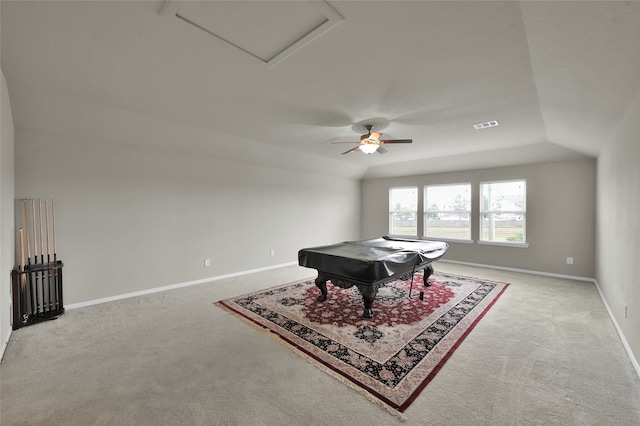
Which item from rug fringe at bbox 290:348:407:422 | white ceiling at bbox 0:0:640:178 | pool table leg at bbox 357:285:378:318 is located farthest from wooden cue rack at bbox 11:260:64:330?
pool table leg at bbox 357:285:378:318

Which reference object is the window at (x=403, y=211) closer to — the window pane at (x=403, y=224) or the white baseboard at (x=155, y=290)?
the window pane at (x=403, y=224)

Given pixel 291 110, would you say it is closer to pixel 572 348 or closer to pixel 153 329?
pixel 153 329

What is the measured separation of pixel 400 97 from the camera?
3.08 m

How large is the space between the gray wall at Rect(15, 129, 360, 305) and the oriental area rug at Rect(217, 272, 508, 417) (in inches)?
58.1

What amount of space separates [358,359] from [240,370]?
1017mm

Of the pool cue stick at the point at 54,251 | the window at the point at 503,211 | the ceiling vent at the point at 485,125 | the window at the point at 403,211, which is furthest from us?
the window at the point at 403,211

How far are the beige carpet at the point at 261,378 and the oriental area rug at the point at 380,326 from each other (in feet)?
0.42

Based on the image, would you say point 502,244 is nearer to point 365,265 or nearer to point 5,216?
point 365,265

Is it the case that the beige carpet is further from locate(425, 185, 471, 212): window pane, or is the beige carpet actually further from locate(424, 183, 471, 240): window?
locate(425, 185, 471, 212): window pane

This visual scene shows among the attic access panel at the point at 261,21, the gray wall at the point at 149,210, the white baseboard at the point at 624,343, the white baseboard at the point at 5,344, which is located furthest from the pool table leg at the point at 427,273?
→ the white baseboard at the point at 5,344

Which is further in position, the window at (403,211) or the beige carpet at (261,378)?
the window at (403,211)

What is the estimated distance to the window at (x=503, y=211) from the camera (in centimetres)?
573

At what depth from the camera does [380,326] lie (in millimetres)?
3037

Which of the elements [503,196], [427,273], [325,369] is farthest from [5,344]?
[503,196]
